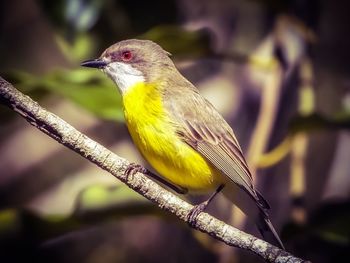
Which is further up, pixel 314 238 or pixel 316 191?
pixel 314 238

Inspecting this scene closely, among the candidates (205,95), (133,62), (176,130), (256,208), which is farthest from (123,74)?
(205,95)

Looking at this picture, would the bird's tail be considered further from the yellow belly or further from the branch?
the branch

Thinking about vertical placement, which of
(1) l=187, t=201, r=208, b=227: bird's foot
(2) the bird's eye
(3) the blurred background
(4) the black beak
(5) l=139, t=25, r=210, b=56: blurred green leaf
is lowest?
(3) the blurred background

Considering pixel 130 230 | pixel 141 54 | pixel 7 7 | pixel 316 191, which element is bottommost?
pixel 130 230

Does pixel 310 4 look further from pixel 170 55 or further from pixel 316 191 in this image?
pixel 316 191

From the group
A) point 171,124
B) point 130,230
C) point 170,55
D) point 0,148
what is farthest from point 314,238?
point 0,148

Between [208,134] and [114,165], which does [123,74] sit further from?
[114,165]

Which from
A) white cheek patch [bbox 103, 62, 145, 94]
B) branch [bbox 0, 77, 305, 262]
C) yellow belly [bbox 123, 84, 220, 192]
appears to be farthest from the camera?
white cheek patch [bbox 103, 62, 145, 94]

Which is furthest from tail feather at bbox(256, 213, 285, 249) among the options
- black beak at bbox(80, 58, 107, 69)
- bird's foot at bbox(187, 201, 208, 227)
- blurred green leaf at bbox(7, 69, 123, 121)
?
black beak at bbox(80, 58, 107, 69)

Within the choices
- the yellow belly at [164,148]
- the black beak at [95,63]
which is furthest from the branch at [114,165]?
the black beak at [95,63]
